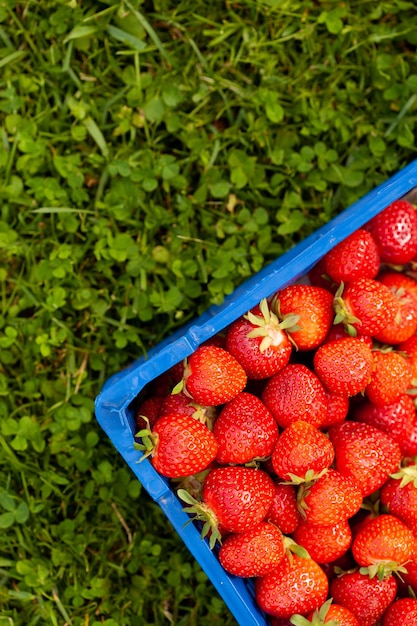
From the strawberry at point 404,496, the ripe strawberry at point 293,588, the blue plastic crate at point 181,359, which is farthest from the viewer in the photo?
the strawberry at point 404,496

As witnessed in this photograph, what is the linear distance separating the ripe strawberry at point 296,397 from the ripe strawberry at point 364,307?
15 centimetres

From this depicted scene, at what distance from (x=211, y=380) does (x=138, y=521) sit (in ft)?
2.35

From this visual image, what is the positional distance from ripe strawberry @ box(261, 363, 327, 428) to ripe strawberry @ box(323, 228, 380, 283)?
0.25 metres

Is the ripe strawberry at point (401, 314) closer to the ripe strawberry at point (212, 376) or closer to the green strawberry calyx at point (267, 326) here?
the green strawberry calyx at point (267, 326)

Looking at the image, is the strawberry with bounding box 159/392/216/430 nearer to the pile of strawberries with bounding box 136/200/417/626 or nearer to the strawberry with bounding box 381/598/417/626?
the pile of strawberries with bounding box 136/200/417/626

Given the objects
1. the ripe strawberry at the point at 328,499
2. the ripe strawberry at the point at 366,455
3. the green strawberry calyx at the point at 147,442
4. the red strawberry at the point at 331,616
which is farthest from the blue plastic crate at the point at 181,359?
the ripe strawberry at the point at 366,455

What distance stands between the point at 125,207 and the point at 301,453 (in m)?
0.88

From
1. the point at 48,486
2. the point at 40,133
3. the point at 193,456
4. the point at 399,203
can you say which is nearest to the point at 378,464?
the point at 193,456

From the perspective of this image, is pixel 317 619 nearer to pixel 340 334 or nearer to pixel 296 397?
pixel 296 397

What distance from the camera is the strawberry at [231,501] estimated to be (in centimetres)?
147

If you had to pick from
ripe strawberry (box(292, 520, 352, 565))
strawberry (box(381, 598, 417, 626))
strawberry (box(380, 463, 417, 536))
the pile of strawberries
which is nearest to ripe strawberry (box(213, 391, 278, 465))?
the pile of strawberries

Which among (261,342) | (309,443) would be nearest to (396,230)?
(261,342)

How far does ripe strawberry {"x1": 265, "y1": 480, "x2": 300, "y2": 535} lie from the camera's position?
1576mm

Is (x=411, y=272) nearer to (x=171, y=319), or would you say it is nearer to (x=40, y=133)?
(x=171, y=319)
